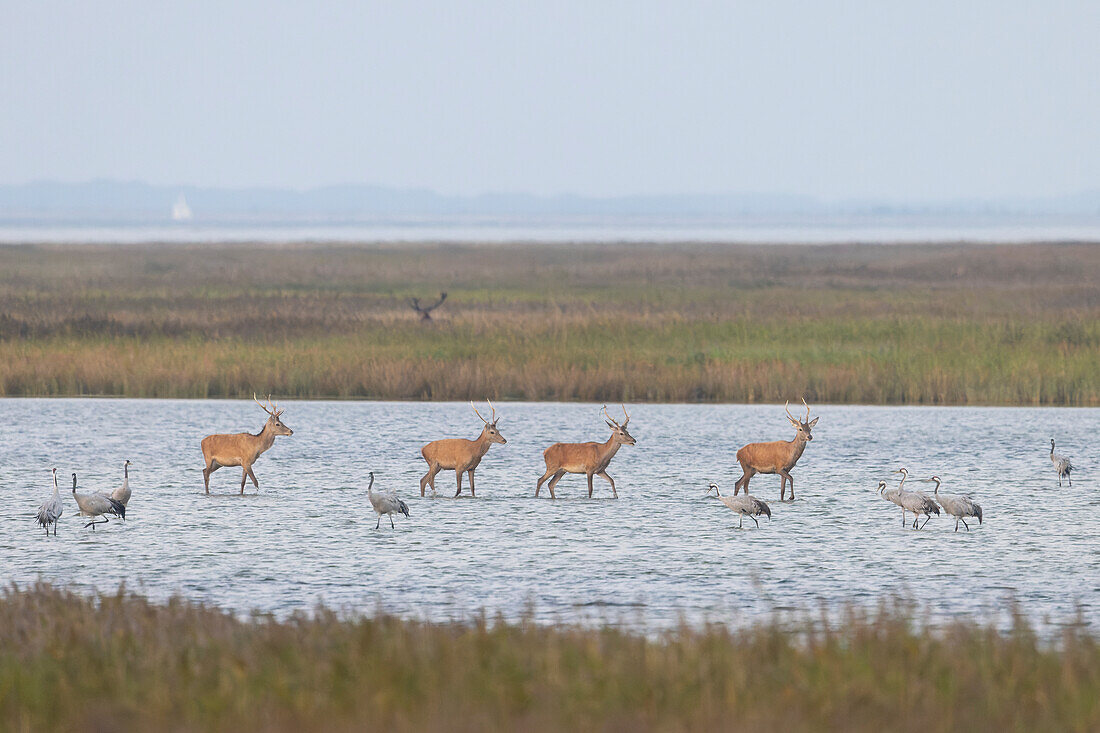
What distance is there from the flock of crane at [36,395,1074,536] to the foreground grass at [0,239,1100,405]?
41.0 ft

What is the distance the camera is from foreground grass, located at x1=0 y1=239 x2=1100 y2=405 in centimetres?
3281

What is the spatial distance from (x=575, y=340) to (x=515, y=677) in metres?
28.9

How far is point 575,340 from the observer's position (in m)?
38.5

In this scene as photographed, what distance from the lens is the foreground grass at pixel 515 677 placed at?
29.1 feet

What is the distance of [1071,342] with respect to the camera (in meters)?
37.6

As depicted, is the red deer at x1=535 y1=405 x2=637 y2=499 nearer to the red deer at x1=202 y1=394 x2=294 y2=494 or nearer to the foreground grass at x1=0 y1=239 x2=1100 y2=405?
the red deer at x1=202 y1=394 x2=294 y2=494

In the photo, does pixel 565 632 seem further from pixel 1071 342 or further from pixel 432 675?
pixel 1071 342

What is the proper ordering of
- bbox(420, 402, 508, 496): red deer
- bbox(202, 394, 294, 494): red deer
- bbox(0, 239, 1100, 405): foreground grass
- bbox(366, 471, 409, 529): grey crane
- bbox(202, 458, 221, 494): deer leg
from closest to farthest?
bbox(366, 471, 409, 529): grey crane → bbox(420, 402, 508, 496): red deer → bbox(202, 394, 294, 494): red deer → bbox(202, 458, 221, 494): deer leg → bbox(0, 239, 1100, 405): foreground grass

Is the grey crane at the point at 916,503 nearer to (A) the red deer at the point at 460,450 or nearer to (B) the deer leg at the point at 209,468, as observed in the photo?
(A) the red deer at the point at 460,450

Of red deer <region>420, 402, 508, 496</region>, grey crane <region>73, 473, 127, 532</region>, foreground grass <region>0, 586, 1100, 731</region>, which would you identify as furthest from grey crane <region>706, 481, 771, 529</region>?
grey crane <region>73, 473, 127, 532</region>

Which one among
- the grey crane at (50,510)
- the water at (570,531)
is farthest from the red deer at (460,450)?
the grey crane at (50,510)

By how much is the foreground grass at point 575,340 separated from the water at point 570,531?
5.04 meters

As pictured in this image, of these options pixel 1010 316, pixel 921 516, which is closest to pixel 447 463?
pixel 921 516

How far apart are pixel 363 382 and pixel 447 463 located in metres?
15.1
